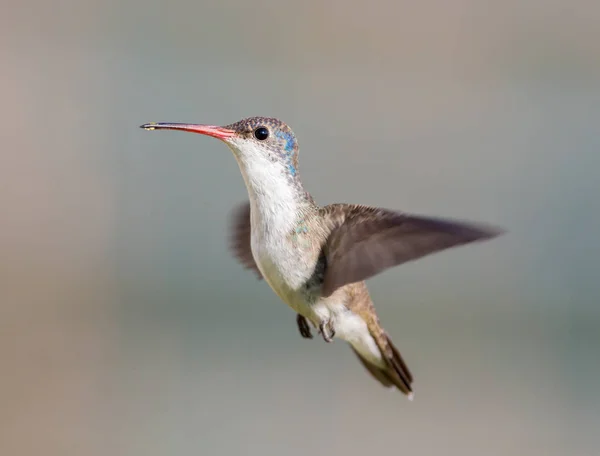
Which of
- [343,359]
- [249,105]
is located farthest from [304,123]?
[343,359]

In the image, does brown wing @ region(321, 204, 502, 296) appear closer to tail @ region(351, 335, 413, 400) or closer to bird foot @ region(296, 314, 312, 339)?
bird foot @ region(296, 314, 312, 339)

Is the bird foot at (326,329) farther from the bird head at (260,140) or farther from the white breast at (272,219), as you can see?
the bird head at (260,140)

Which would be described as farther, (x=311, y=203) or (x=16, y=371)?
(x=16, y=371)

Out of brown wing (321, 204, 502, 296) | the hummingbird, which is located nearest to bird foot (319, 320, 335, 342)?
the hummingbird

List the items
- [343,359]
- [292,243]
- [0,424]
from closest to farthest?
[292,243]
[0,424]
[343,359]

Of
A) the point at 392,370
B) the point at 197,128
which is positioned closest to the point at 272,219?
the point at 197,128

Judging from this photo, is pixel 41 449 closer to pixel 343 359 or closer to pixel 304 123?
pixel 343 359
